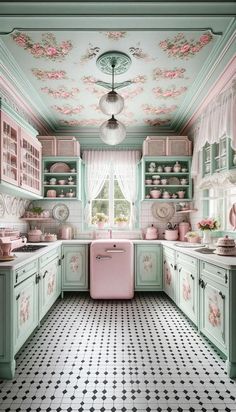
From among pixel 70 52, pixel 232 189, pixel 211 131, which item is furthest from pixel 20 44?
pixel 232 189

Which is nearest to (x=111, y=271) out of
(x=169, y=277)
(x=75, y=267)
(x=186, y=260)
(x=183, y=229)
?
(x=75, y=267)

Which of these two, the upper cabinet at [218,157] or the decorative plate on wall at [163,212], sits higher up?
the upper cabinet at [218,157]

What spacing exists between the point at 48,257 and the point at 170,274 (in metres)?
1.74

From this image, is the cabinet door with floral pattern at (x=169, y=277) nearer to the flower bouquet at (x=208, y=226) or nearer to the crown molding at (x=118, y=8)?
the flower bouquet at (x=208, y=226)

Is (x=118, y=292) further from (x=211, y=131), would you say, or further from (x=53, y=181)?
(x=211, y=131)

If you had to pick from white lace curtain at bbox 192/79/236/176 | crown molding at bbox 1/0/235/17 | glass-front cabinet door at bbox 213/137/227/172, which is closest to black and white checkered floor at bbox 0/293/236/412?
glass-front cabinet door at bbox 213/137/227/172

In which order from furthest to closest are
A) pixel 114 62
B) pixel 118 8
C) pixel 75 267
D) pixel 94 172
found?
pixel 94 172 → pixel 75 267 → pixel 114 62 → pixel 118 8

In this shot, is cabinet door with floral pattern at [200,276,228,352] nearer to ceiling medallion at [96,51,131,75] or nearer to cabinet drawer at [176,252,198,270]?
cabinet drawer at [176,252,198,270]

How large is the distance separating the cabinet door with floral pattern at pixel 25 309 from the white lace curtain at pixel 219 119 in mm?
2425

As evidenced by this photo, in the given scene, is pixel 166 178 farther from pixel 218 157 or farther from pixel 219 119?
pixel 219 119

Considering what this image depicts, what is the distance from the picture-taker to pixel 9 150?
117 inches

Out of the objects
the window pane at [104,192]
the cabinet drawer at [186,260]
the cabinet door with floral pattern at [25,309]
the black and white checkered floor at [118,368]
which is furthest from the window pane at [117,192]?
the cabinet door with floral pattern at [25,309]

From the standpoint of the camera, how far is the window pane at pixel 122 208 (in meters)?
5.01

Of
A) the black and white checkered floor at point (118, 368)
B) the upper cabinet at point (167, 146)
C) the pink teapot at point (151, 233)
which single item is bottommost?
the black and white checkered floor at point (118, 368)
